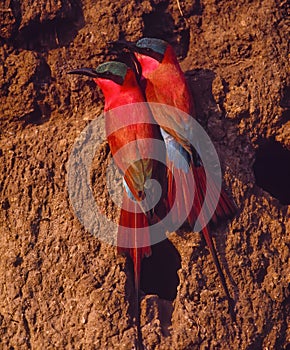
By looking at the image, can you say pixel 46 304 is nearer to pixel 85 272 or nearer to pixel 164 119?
pixel 85 272

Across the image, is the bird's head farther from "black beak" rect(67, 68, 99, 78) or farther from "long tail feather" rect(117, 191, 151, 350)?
"long tail feather" rect(117, 191, 151, 350)

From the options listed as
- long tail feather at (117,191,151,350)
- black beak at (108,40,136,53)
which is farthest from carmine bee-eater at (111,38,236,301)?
long tail feather at (117,191,151,350)

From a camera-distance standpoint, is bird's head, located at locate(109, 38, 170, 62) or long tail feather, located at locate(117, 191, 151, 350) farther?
bird's head, located at locate(109, 38, 170, 62)

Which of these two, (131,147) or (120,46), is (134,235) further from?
(120,46)

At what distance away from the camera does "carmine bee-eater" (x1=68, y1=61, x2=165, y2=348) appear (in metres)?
3.17

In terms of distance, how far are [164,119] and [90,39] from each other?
40cm

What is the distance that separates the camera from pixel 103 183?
3.26 m

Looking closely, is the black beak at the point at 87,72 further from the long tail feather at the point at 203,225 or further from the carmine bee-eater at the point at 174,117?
the long tail feather at the point at 203,225

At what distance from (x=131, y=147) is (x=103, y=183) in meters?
0.16

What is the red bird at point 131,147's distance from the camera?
3.17 metres

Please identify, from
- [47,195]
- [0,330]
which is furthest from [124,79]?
[0,330]

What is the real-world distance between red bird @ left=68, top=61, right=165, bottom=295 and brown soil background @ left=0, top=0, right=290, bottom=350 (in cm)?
7

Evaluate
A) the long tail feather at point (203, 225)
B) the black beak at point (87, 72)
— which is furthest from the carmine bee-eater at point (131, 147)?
the long tail feather at point (203, 225)

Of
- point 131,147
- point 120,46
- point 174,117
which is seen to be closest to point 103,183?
point 131,147
